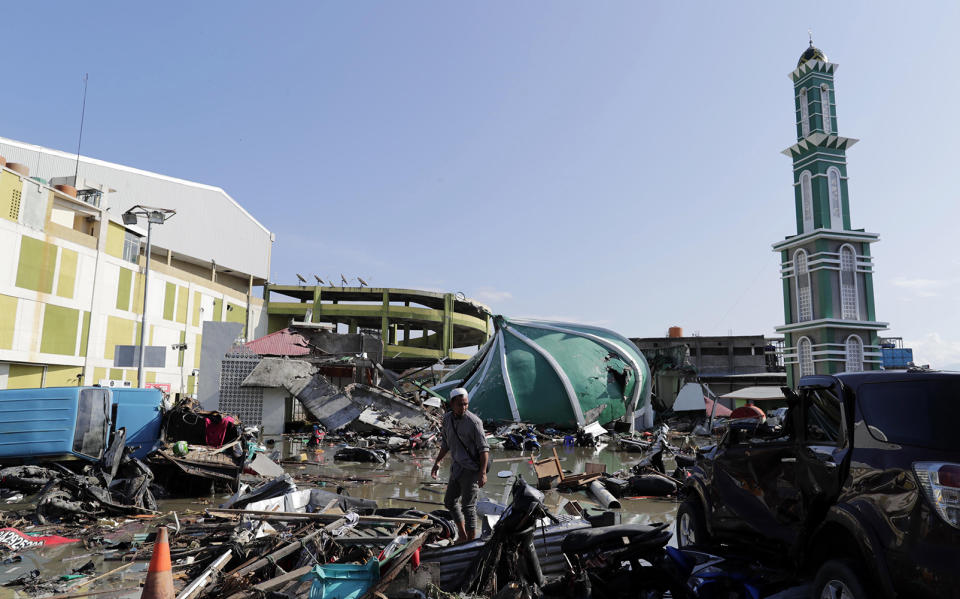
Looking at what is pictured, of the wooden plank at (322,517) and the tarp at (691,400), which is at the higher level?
the tarp at (691,400)

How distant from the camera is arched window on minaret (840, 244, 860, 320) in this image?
29.1 m

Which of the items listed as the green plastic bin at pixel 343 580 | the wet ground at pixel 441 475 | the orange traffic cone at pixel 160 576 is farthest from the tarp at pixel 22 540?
the green plastic bin at pixel 343 580

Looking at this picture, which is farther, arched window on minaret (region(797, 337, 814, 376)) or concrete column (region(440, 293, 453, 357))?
concrete column (region(440, 293, 453, 357))

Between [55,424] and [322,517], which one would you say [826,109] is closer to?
[322,517]

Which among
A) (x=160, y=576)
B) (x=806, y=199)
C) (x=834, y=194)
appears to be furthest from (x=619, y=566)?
(x=834, y=194)

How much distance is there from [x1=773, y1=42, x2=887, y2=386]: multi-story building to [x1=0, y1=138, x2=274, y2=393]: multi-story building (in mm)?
30495

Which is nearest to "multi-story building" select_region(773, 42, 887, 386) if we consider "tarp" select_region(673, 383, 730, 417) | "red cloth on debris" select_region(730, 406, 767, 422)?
"tarp" select_region(673, 383, 730, 417)

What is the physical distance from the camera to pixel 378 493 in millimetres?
10031

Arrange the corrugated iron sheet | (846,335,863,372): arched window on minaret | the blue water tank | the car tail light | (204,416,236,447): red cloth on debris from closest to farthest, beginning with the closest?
the car tail light, the corrugated iron sheet, (204,416,236,447): red cloth on debris, (846,335,863,372): arched window on minaret, the blue water tank

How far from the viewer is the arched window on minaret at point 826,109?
30.6 meters

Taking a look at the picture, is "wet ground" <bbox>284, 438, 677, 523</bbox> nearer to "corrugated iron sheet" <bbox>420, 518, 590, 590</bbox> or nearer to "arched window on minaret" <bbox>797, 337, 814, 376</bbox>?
"corrugated iron sheet" <bbox>420, 518, 590, 590</bbox>

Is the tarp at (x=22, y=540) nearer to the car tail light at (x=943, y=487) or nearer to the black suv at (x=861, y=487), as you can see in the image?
the black suv at (x=861, y=487)

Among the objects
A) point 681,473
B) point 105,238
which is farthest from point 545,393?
point 105,238

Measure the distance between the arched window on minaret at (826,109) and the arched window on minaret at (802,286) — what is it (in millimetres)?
7219
